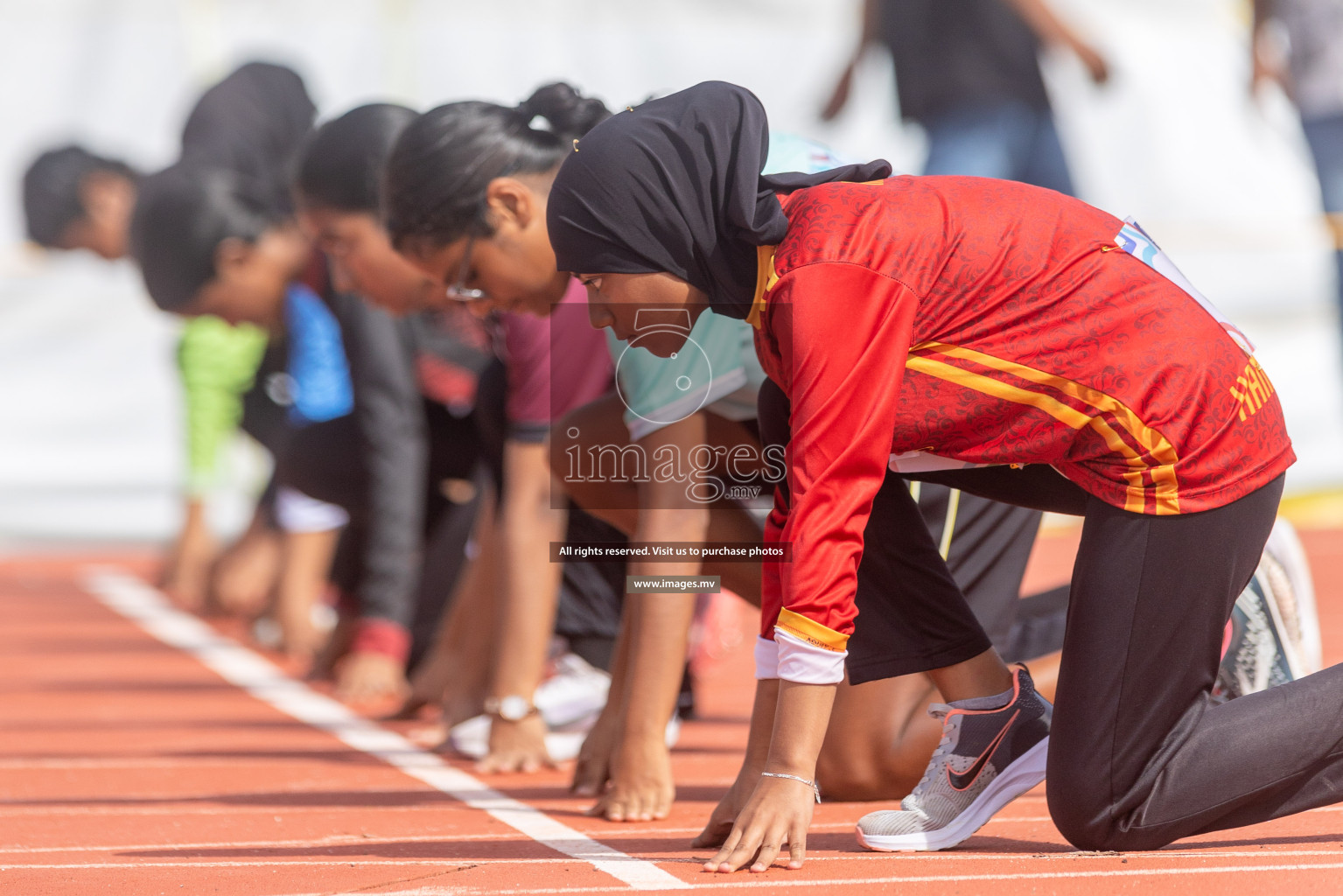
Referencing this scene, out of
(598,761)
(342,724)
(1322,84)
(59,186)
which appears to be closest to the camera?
(598,761)

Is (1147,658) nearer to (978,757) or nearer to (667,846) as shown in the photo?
(978,757)

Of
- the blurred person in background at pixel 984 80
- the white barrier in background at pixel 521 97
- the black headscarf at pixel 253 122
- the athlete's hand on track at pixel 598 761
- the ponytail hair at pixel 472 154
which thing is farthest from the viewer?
the white barrier in background at pixel 521 97

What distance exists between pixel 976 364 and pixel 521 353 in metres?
1.40

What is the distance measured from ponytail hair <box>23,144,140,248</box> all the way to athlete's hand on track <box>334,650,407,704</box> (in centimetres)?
296

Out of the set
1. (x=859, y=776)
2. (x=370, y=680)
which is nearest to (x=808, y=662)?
(x=859, y=776)

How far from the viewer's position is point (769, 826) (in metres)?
2.10

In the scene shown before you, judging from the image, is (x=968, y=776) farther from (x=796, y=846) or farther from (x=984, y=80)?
(x=984, y=80)

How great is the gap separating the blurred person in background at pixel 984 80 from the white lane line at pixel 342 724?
259cm

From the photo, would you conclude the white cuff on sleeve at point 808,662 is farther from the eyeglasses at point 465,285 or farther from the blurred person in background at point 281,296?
the blurred person in background at point 281,296

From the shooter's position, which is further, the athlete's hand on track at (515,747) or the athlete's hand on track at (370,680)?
the athlete's hand on track at (370,680)

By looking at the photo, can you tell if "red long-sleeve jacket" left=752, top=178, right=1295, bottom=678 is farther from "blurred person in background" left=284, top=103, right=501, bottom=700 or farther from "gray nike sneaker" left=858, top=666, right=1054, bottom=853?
"blurred person in background" left=284, top=103, right=501, bottom=700

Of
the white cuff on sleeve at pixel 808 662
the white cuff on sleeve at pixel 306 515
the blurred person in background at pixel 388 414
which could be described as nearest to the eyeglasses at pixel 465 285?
the blurred person in background at pixel 388 414

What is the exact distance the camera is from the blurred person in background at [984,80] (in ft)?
18.4

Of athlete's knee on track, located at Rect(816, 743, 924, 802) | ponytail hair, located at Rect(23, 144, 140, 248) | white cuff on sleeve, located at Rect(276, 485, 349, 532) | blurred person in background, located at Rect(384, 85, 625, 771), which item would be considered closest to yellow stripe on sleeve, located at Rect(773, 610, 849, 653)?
athlete's knee on track, located at Rect(816, 743, 924, 802)
